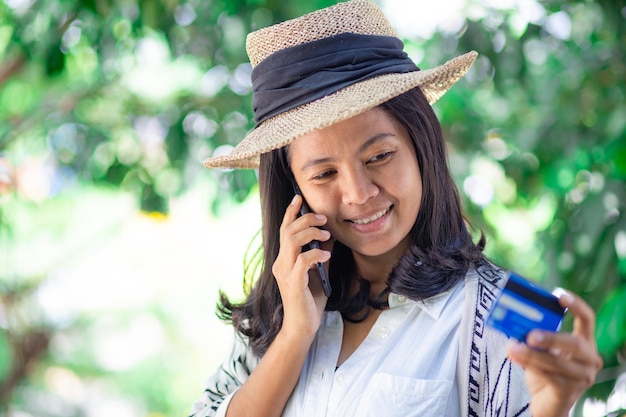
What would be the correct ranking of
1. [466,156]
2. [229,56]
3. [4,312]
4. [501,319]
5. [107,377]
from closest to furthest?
[501,319], [229,56], [466,156], [4,312], [107,377]

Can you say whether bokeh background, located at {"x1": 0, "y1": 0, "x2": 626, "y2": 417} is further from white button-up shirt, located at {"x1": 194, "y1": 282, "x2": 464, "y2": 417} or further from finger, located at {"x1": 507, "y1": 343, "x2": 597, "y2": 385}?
finger, located at {"x1": 507, "y1": 343, "x2": 597, "y2": 385}

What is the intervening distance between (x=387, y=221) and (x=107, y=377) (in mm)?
5908

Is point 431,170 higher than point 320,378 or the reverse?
higher

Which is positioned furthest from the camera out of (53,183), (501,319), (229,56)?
(53,183)

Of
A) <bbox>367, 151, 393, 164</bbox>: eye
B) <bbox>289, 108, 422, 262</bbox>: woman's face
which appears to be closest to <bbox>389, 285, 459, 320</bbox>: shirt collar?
<bbox>289, 108, 422, 262</bbox>: woman's face

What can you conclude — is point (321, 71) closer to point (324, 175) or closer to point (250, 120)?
point (324, 175)

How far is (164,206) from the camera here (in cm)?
326

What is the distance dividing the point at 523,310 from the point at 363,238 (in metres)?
0.52

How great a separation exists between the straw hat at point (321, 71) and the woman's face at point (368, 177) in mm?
52

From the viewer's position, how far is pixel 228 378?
178cm

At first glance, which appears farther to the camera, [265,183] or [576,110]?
[576,110]

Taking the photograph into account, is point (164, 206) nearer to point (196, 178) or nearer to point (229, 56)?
point (196, 178)

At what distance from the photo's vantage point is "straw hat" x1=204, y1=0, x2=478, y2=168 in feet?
4.89

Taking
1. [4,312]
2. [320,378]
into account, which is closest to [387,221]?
[320,378]
